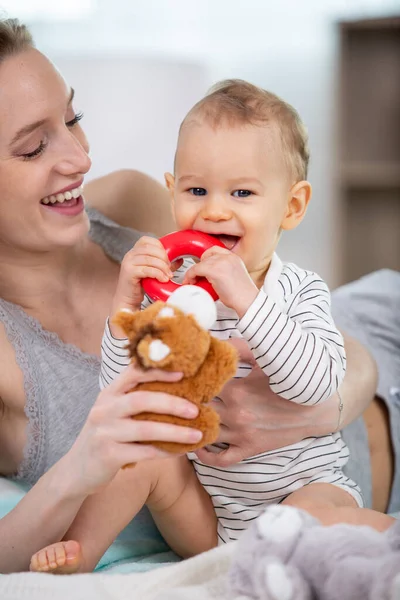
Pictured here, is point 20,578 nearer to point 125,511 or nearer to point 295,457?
point 125,511

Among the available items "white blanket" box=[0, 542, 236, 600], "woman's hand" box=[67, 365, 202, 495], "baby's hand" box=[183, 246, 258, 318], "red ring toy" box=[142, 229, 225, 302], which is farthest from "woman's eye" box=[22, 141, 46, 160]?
"white blanket" box=[0, 542, 236, 600]

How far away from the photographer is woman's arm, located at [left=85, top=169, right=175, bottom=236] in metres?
1.86

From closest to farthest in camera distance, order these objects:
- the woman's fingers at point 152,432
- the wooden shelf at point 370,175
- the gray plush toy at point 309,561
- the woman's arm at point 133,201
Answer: the gray plush toy at point 309,561 → the woman's fingers at point 152,432 → the woman's arm at point 133,201 → the wooden shelf at point 370,175

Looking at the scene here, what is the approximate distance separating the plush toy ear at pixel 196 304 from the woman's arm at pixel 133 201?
96 cm

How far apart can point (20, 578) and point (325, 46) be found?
3535 millimetres

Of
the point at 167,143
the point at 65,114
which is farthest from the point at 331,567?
the point at 167,143

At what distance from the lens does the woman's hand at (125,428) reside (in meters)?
0.90

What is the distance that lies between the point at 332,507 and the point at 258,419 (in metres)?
0.19

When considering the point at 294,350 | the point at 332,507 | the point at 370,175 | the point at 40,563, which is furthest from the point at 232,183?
the point at 370,175

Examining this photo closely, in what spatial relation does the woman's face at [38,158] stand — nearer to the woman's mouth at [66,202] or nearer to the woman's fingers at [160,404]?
the woman's mouth at [66,202]

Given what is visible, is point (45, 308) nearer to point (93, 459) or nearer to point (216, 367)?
point (93, 459)

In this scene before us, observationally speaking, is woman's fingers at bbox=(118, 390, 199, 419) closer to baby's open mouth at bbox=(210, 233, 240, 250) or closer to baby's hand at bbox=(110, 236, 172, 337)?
baby's hand at bbox=(110, 236, 172, 337)

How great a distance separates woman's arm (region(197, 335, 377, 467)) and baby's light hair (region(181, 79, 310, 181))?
317 millimetres

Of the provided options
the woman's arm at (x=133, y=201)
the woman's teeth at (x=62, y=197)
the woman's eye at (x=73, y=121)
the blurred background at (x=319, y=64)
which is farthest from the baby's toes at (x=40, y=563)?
the blurred background at (x=319, y=64)
